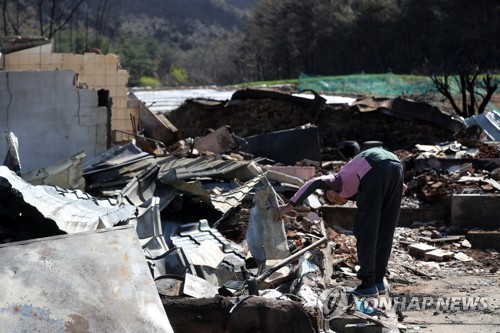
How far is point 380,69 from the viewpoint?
62.0 metres

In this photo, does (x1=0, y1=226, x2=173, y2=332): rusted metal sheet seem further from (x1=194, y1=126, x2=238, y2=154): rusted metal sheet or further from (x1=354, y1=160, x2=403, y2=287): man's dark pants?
(x1=194, y1=126, x2=238, y2=154): rusted metal sheet

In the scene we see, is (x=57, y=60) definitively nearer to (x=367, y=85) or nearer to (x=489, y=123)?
(x=489, y=123)

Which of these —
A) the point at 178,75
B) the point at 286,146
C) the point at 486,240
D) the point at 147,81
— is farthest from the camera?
the point at 178,75

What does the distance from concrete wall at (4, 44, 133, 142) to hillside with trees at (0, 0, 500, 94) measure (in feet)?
53.2

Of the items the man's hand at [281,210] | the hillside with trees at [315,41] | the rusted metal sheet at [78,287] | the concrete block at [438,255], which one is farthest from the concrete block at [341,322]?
the hillside with trees at [315,41]

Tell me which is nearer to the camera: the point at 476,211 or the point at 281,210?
the point at 281,210

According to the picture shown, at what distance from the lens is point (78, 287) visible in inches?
180

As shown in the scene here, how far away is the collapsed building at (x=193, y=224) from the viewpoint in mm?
4645

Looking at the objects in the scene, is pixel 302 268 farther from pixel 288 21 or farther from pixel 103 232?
pixel 288 21

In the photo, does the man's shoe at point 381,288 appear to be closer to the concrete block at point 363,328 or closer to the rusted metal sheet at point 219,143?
the concrete block at point 363,328

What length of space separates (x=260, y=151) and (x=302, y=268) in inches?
313

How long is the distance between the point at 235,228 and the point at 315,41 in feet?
198

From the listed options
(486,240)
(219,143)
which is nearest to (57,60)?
(219,143)

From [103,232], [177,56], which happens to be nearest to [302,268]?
[103,232]
